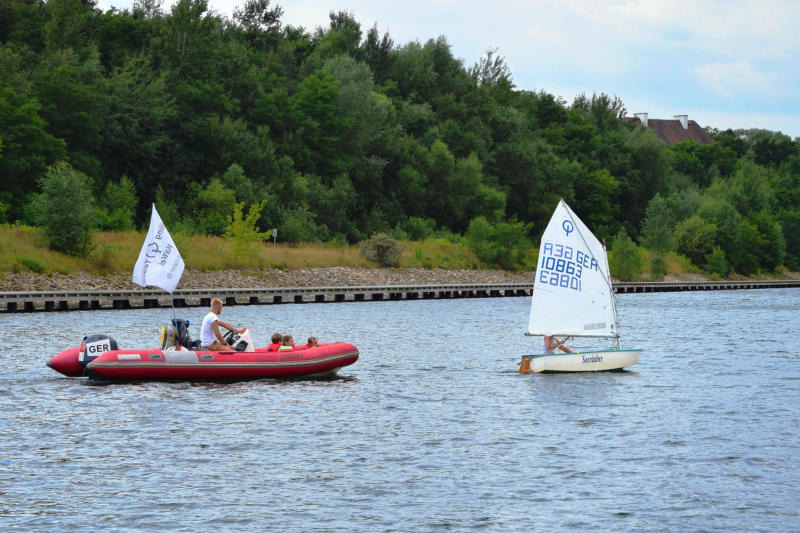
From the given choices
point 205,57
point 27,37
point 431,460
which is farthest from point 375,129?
point 431,460

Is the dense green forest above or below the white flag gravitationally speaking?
above

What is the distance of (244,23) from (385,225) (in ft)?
133

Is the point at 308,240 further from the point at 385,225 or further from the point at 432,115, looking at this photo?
the point at 432,115

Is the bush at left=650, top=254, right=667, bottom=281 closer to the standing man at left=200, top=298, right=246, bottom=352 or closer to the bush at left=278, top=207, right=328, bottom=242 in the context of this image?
the bush at left=278, top=207, right=328, bottom=242

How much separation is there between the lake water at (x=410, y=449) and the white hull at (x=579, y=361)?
0.38m

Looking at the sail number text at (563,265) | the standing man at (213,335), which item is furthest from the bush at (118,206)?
the sail number text at (563,265)

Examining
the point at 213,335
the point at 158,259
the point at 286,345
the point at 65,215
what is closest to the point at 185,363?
the point at 213,335

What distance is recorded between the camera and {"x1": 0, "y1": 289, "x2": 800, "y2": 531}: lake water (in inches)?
701

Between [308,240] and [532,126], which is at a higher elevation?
[532,126]

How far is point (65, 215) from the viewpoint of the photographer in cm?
6612

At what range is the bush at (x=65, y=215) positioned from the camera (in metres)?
66.2

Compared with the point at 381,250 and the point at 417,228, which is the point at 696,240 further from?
the point at 381,250

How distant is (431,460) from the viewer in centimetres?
2203

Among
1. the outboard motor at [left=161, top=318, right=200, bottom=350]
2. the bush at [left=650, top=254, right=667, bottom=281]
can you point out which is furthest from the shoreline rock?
the outboard motor at [left=161, top=318, right=200, bottom=350]
